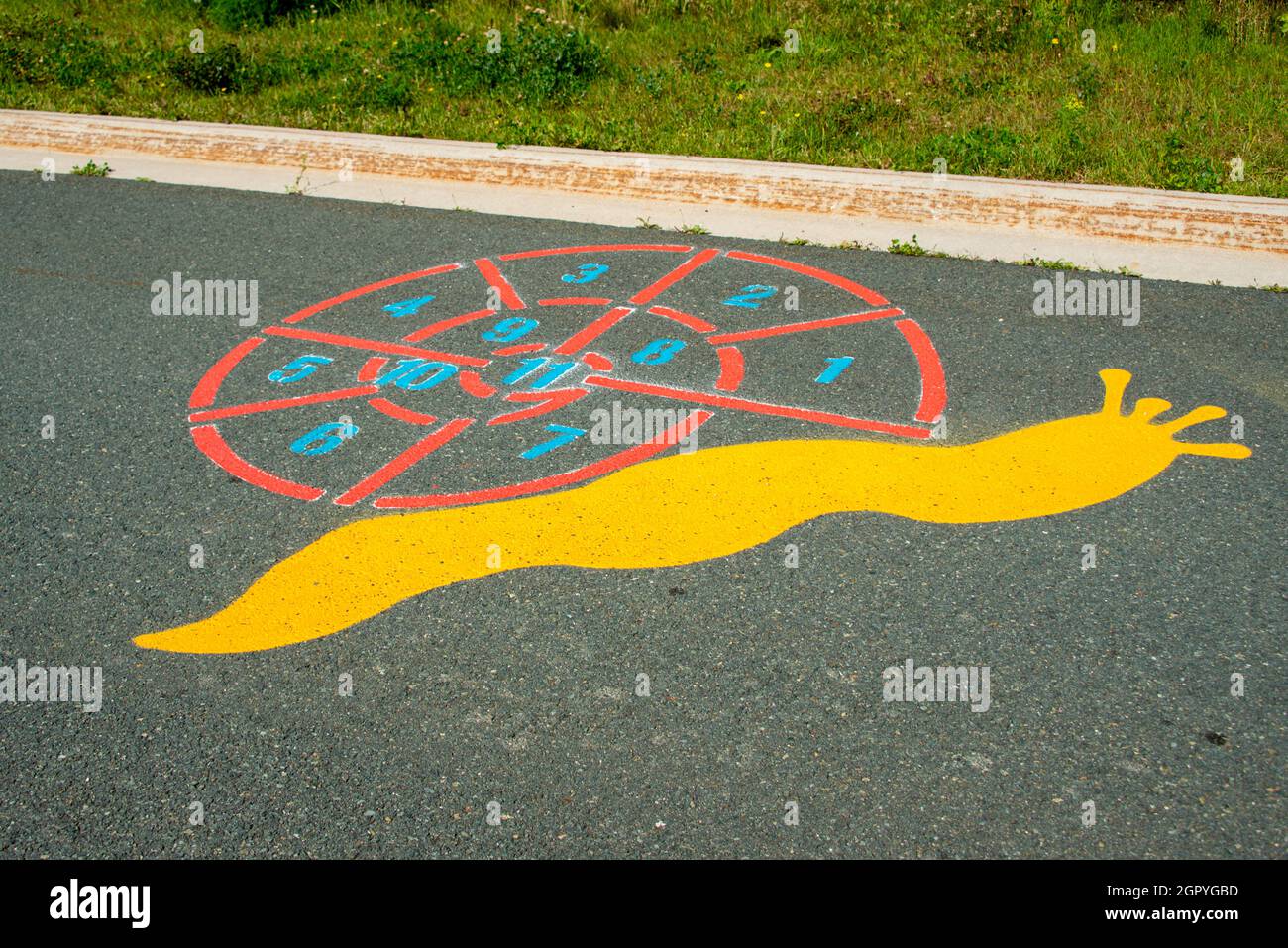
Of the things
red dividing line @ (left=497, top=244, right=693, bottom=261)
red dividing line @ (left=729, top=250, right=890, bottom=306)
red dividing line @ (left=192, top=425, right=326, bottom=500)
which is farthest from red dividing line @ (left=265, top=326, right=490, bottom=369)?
red dividing line @ (left=729, top=250, right=890, bottom=306)

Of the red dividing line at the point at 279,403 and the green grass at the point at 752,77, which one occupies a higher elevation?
the green grass at the point at 752,77

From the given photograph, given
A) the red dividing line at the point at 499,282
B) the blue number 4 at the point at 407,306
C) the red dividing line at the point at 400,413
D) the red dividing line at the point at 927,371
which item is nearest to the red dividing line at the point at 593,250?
the red dividing line at the point at 499,282

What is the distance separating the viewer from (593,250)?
313 inches

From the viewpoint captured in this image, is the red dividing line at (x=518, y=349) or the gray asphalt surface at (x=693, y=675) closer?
the gray asphalt surface at (x=693, y=675)

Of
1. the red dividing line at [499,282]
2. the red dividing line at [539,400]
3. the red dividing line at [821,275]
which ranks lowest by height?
the red dividing line at [499,282]

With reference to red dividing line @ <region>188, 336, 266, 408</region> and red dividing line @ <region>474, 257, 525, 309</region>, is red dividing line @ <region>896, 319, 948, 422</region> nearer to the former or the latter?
red dividing line @ <region>474, 257, 525, 309</region>

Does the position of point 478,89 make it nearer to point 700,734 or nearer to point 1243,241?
point 1243,241

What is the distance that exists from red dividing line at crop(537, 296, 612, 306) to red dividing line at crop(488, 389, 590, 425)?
48.1 inches

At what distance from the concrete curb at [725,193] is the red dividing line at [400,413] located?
3022 millimetres

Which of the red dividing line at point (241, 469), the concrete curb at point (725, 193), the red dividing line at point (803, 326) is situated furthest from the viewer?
the concrete curb at point (725, 193)

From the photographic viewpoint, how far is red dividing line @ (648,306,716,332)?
6750 millimetres

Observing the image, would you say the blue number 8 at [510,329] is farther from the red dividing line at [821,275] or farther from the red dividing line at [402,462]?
the red dividing line at [821,275]

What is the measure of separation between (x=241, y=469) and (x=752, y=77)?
686 cm

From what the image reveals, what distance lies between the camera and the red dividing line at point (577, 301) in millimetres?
7129
